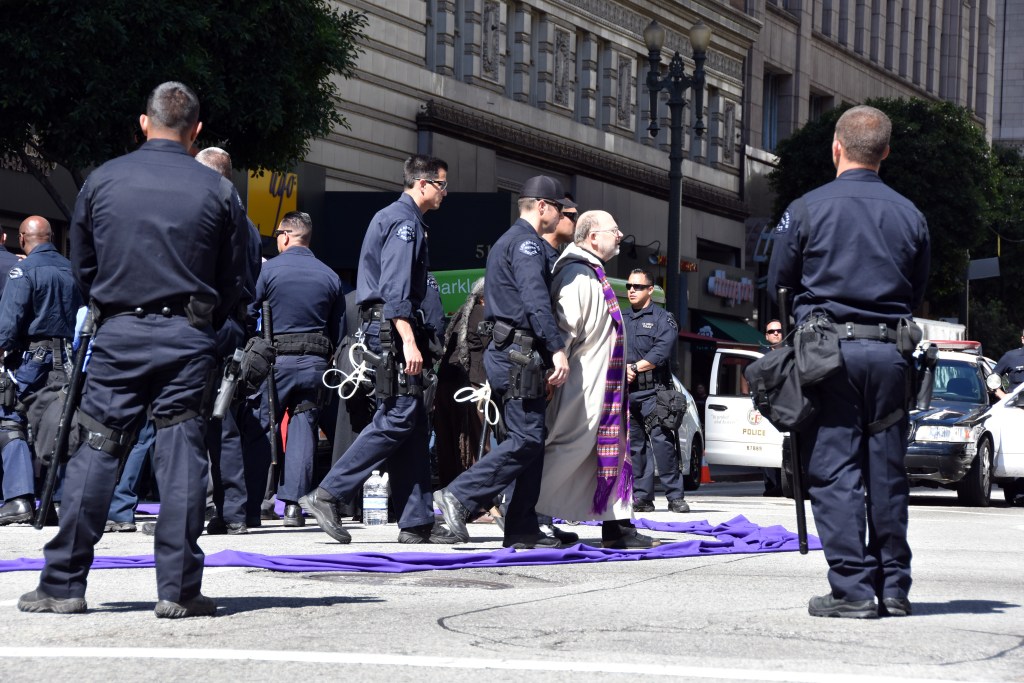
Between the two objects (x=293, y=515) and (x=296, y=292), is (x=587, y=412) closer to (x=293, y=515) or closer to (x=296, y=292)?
(x=296, y=292)

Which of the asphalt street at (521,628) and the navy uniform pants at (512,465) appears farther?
the navy uniform pants at (512,465)

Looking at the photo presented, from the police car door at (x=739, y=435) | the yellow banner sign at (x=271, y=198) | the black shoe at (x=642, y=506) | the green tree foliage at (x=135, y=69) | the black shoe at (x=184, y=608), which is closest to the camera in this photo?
the black shoe at (x=184, y=608)

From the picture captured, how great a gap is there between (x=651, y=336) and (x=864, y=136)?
747 cm

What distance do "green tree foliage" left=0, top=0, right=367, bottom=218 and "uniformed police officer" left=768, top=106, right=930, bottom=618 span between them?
12922mm

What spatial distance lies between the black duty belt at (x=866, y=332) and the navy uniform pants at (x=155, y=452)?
2.38 meters

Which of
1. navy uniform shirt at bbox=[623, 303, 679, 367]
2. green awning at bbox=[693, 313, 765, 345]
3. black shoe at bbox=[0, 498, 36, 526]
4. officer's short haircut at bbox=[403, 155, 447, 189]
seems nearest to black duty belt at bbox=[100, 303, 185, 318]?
officer's short haircut at bbox=[403, 155, 447, 189]

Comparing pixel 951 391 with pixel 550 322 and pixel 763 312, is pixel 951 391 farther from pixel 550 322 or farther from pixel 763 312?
pixel 763 312

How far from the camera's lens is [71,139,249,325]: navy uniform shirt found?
22.1ft

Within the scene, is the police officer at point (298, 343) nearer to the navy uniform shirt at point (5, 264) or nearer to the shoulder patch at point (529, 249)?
the navy uniform shirt at point (5, 264)

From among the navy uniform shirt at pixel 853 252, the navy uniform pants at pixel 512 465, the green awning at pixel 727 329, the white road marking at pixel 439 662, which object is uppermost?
the green awning at pixel 727 329

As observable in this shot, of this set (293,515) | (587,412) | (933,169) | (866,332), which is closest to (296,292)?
(293,515)

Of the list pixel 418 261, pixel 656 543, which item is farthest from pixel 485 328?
pixel 656 543

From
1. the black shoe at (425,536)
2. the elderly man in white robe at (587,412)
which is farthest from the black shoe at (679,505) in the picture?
the black shoe at (425,536)

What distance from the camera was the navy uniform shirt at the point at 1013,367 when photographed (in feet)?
65.4
